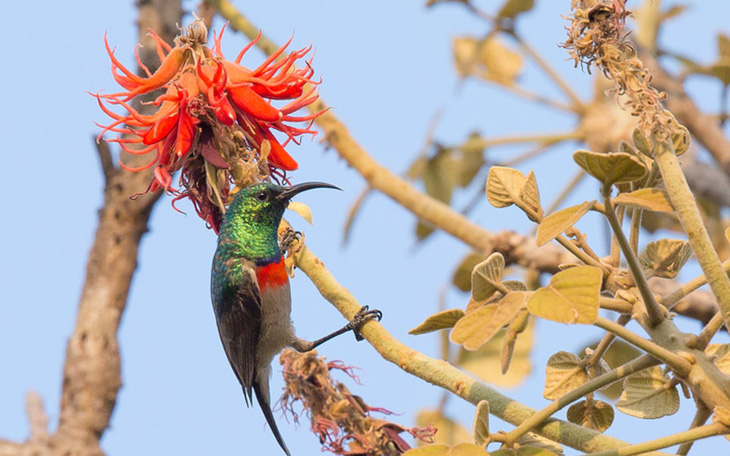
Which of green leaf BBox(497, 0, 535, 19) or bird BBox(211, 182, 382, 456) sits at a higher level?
green leaf BBox(497, 0, 535, 19)

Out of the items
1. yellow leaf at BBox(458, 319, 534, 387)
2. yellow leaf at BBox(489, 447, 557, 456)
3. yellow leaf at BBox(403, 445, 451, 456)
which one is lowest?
yellow leaf at BBox(489, 447, 557, 456)

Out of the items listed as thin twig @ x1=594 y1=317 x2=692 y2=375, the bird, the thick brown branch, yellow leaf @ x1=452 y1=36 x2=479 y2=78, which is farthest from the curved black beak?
yellow leaf @ x1=452 y1=36 x2=479 y2=78

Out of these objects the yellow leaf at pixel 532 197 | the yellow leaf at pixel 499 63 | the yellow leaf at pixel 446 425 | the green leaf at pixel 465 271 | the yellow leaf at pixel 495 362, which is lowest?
the yellow leaf at pixel 532 197

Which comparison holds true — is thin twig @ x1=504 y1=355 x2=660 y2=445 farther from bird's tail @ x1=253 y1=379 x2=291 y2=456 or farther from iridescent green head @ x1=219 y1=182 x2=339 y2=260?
bird's tail @ x1=253 y1=379 x2=291 y2=456

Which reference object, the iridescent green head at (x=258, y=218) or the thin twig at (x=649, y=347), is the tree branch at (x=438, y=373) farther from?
the iridescent green head at (x=258, y=218)

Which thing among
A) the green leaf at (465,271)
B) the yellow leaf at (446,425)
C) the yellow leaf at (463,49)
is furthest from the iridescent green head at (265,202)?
the yellow leaf at (463,49)

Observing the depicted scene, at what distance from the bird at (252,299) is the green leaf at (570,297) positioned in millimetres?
1671

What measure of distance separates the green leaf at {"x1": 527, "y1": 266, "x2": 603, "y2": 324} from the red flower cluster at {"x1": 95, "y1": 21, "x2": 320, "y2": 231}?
34.5 inches

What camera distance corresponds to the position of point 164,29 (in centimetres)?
377

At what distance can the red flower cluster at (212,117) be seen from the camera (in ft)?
7.02

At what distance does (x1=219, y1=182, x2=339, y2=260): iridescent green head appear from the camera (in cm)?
268

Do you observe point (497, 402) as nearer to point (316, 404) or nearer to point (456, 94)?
point (316, 404)

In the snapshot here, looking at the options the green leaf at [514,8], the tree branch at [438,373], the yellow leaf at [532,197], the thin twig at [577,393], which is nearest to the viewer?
the thin twig at [577,393]

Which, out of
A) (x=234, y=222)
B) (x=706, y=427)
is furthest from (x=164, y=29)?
(x=706, y=427)
